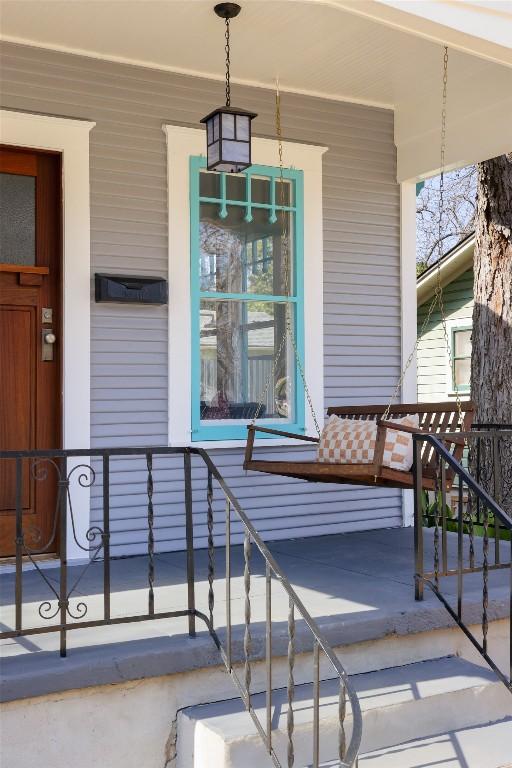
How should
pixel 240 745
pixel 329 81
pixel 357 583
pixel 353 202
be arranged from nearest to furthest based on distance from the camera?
pixel 240 745 → pixel 357 583 → pixel 329 81 → pixel 353 202

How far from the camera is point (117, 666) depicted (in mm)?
3010

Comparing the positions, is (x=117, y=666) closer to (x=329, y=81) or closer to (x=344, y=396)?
(x=344, y=396)

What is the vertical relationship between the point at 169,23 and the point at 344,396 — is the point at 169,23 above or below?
above

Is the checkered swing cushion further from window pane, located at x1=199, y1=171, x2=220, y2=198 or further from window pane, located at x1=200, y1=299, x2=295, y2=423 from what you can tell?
window pane, located at x1=199, y1=171, x2=220, y2=198

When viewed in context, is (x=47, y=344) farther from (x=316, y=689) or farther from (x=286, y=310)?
(x=316, y=689)

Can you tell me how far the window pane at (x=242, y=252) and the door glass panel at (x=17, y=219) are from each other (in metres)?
1.03

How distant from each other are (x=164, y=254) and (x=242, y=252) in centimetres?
57

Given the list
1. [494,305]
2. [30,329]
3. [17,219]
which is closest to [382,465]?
[30,329]

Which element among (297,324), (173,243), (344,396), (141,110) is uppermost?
(141,110)

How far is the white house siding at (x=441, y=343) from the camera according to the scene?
42.0 ft

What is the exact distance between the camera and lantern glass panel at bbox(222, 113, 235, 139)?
15.3 ft

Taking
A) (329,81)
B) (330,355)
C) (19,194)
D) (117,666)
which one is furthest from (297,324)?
(117,666)

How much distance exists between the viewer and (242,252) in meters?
5.51

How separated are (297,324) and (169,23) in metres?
1.98
